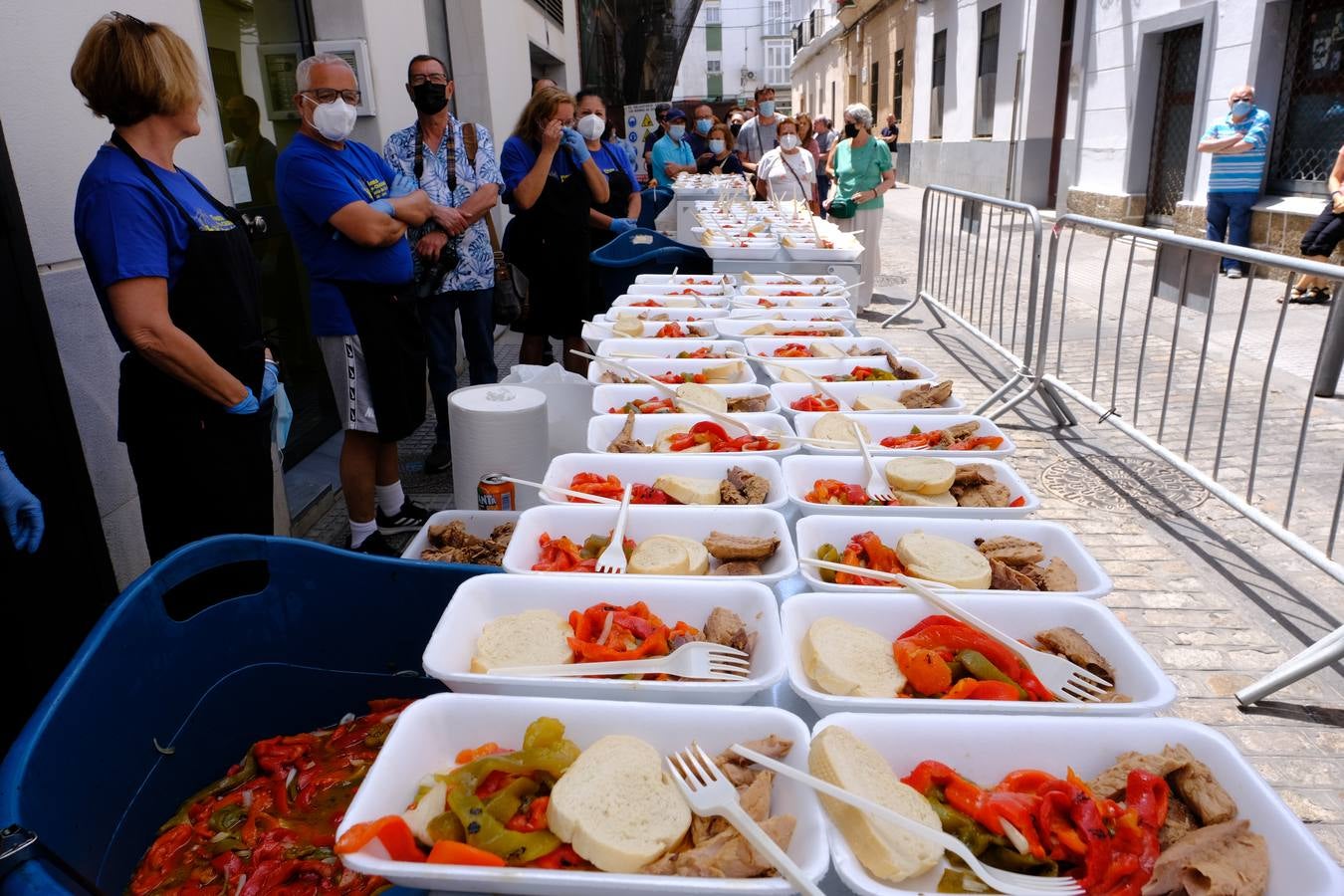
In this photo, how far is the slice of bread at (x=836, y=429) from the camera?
2.56m

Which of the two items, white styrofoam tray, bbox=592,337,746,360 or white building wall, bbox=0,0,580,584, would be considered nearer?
white building wall, bbox=0,0,580,584

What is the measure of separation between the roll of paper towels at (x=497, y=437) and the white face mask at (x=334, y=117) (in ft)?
4.07

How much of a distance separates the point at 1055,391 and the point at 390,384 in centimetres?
447

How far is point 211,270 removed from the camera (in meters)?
2.43

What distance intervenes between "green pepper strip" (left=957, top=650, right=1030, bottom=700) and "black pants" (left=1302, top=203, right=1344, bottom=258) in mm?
8971

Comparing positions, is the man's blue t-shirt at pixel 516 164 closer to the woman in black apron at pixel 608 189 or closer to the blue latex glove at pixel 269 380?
the woman in black apron at pixel 608 189

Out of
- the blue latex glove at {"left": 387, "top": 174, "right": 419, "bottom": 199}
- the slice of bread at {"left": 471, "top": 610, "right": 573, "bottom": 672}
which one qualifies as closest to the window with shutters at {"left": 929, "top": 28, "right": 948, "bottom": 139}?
the blue latex glove at {"left": 387, "top": 174, "right": 419, "bottom": 199}

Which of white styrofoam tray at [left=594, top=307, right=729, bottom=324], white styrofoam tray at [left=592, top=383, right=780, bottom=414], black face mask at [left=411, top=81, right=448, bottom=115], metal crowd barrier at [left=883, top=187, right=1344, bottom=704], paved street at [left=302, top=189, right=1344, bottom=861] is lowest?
paved street at [left=302, top=189, right=1344, bottom=861]

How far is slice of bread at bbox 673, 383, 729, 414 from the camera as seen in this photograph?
9.39 ft

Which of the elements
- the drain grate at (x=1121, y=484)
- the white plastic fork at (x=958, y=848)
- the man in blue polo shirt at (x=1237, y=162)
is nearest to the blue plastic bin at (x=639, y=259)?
the drain grate at (x=1121, y=484)

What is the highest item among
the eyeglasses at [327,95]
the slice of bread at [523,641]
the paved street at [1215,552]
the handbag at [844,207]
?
the eyeglasses at [327,95]

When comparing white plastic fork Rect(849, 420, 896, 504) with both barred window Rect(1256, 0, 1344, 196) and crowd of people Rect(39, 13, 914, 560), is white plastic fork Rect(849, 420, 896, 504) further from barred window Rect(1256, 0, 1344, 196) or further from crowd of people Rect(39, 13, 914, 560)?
barred window Rect(1256, 0, 1344, 196)

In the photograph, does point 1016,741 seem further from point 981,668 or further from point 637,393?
point 637,393

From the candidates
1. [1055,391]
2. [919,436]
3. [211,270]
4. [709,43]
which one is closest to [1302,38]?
[1055,391]
